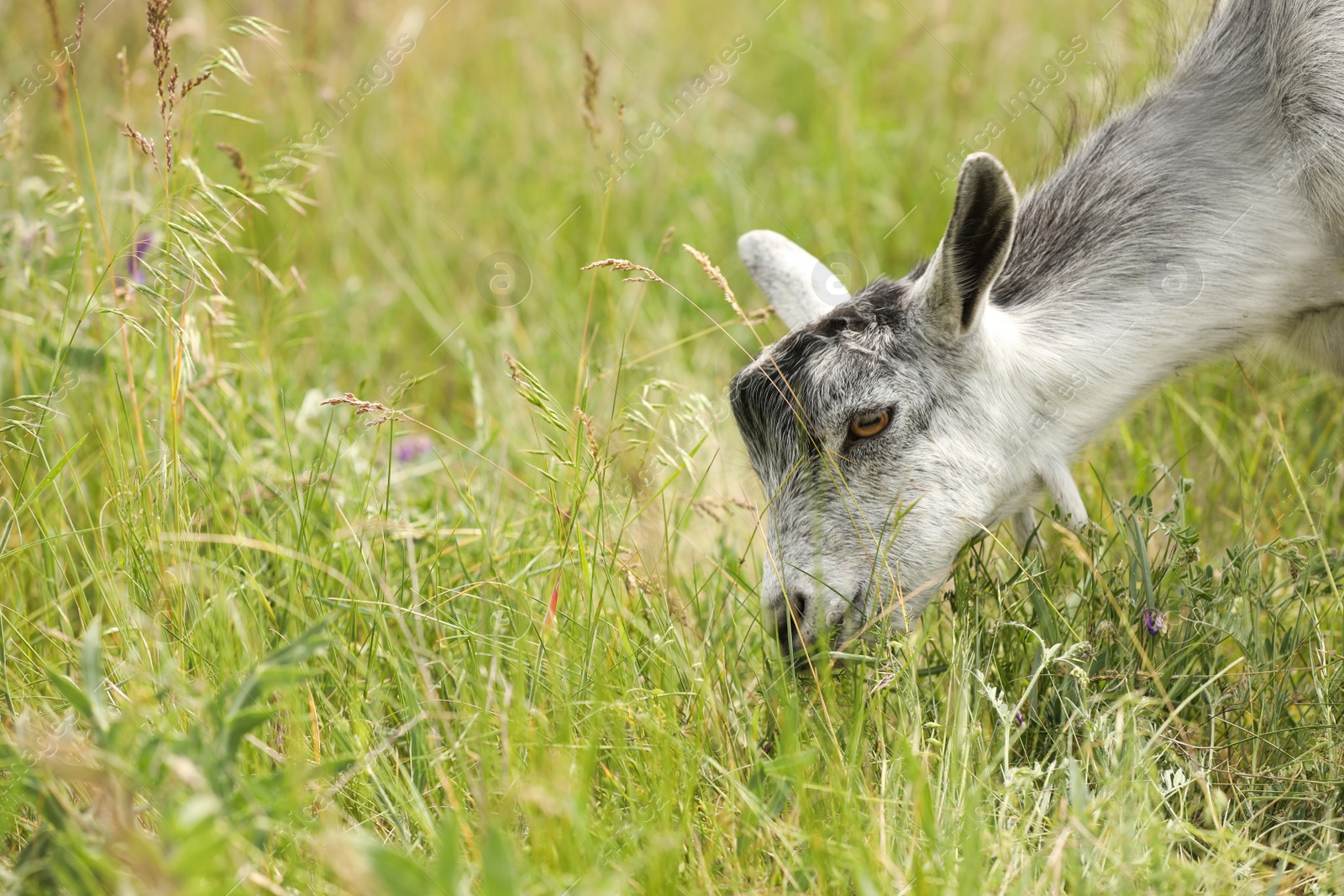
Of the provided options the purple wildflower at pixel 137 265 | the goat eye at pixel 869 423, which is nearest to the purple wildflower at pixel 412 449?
the purple wildflower at pixel 137 265

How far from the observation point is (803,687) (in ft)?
10.2

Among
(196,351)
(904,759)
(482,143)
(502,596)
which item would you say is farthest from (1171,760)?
(482,143)

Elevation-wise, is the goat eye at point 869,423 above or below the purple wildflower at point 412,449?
above

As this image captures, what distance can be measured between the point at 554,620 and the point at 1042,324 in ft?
5.63

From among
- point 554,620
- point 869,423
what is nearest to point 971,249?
point 869,423

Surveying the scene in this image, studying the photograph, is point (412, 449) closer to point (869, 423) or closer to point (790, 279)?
point (790, 279)

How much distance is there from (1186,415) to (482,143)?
4659mm

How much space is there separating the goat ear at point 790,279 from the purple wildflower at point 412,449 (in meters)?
1.67

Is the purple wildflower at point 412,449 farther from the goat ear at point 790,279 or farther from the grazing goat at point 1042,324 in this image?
the grazing goat at point 1042,324

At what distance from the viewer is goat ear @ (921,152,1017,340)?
9.43 ft

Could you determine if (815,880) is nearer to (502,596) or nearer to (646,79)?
(502,596)

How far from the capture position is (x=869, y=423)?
3141 millimetres

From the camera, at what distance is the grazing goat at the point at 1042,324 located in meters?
3.08

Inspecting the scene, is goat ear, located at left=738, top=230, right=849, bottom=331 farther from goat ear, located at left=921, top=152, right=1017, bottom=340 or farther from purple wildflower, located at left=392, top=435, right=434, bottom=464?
purple wildflower, located at left=392, top=435, right=434, bottom=464
